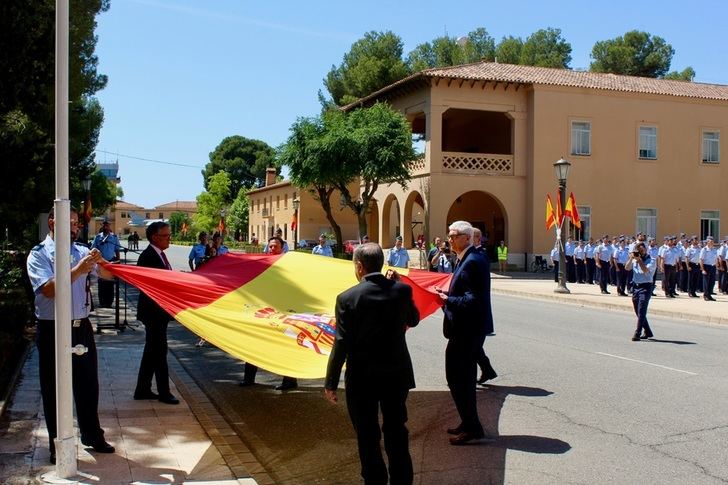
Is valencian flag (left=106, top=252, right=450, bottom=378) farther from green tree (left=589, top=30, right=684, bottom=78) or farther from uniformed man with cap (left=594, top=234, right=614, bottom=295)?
green tree (left=589, top=30, right=684, bottom=78)

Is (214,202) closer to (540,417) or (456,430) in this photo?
(540,417)

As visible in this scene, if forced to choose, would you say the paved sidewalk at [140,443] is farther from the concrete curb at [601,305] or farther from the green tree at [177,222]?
the green tree at [177,222]

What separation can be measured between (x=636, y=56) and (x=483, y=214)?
26043 millimetres

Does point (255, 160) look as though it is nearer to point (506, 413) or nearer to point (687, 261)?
point (687, 261)

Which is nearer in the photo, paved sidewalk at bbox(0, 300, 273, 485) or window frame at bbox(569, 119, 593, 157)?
paved sidewalk at bbox(0, 300, 273, 485)

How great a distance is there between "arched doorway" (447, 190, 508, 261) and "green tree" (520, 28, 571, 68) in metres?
19.9

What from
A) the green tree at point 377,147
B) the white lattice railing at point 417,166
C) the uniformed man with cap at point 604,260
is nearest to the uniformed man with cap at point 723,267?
the uniformed man with cap at point 604,260

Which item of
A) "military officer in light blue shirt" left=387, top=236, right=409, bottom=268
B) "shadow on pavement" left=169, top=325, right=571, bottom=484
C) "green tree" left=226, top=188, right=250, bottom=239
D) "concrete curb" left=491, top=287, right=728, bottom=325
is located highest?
"green tree" left=226, top=188, right=250, bottom=239

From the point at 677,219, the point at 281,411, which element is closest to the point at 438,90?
the point at 677,219

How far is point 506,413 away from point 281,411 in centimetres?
239

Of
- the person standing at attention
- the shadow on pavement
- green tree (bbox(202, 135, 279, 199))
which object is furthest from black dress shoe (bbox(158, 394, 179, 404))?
green tree (bbox(202, 135, 279, 199))

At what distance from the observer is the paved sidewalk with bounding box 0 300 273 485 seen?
557 cm

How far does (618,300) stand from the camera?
872 inches

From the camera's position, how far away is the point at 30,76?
901 cm
